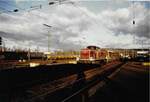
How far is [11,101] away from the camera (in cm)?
1016

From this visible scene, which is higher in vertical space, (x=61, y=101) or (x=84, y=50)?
(x=84, y=50)

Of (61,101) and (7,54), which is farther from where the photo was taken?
(7,54)

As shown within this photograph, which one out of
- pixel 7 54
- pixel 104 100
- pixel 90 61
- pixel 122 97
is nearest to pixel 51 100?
pixel 104 100

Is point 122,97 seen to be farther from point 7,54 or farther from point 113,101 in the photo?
point 7,54

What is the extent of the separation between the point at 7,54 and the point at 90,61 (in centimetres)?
3992

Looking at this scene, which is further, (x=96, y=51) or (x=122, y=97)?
(x=96, y=51)

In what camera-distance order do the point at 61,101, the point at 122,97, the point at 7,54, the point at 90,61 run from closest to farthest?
the point at 61,101
the point at 122,97
the point at 90,61
the point at 7,54

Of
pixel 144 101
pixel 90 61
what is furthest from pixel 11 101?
pixel 90 61

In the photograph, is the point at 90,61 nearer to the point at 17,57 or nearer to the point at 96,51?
the point at 96,51

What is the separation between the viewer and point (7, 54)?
74.1m

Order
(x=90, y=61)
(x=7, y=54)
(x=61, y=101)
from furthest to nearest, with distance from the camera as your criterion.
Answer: (x=7, y=54) < (x=90, y=61) < (x=61, y=101)

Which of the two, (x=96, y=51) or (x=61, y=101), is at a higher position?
(x=96, y=51)

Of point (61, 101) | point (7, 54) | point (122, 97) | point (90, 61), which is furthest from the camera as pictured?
point (7, 54)

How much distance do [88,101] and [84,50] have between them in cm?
3602
